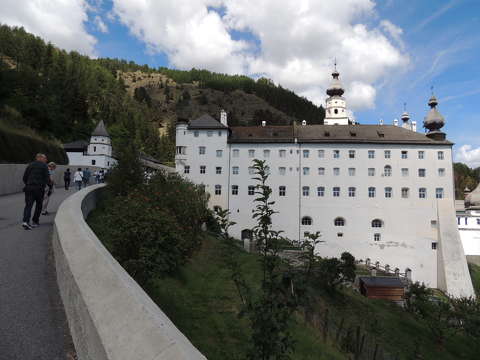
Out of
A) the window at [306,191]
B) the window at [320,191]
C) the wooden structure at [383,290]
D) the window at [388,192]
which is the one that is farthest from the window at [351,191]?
the wooden structure at [383,290]

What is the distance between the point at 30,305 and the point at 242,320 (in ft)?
27.1

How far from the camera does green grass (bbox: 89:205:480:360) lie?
9.10 m

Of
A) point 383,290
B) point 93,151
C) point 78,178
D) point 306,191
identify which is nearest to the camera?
point 78,178

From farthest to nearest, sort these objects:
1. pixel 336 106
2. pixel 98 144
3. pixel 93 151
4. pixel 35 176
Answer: pixel 336 106, pixel 93 151, pixel 98 144, pixel 35 176

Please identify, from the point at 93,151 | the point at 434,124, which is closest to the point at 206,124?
the point at 93,151

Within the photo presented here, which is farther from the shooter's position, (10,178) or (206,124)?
(206,124)

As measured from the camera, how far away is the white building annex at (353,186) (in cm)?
3872

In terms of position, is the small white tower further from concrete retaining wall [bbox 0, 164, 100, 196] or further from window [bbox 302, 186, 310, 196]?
concrete retaining wall [bbox 0, 164, 100, 196]

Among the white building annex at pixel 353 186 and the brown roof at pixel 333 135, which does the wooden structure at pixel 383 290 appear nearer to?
the white building annex at pixel 353 186

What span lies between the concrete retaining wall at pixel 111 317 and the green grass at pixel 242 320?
1623 mm

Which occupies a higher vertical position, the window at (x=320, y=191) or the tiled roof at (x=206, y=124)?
the tiled roof at (x=206, y=124)

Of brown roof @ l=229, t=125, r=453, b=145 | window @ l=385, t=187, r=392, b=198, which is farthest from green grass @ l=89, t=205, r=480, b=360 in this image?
brown roof @ l=229, t=125, r=453, b=145

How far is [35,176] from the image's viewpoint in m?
8.66

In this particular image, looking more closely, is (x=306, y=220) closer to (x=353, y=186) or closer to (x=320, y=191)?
(x=320, y=191)
